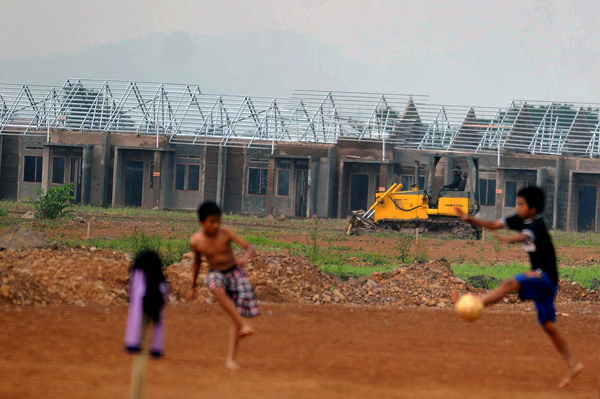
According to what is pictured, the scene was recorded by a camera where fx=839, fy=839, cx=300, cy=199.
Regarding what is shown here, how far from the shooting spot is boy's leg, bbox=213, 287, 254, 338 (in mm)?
7312

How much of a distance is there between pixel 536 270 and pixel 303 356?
254cm

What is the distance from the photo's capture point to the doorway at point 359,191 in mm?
41125

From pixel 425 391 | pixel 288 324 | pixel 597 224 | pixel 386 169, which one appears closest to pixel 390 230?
pixel 386 169

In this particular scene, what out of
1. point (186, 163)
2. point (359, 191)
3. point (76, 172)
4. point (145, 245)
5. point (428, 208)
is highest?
point (186, 163)

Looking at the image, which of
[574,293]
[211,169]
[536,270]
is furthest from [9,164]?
[536,270]

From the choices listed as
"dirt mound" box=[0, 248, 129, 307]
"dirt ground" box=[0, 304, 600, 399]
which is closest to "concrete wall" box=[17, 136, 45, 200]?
"dirt mound" box=[0, 248, 129, 307]

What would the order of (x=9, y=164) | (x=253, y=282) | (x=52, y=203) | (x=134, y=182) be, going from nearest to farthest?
(x=253, y=282)
(x=52, y=203)
(x=134, y=182)
(x=9, y=164)

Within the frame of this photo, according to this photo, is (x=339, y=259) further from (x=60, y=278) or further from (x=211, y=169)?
(x=211, y=169)

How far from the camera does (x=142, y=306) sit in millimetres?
5000

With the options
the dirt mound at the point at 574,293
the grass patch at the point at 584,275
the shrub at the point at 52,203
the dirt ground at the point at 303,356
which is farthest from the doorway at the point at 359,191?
the dirt ground at the point at 303,356

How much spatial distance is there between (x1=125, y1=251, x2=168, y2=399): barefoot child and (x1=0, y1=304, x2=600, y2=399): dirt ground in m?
1.35

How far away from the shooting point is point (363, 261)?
811 inches

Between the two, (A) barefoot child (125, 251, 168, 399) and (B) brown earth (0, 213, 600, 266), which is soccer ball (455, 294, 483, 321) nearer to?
(A) barefoot child (125, 251, 168, 399)

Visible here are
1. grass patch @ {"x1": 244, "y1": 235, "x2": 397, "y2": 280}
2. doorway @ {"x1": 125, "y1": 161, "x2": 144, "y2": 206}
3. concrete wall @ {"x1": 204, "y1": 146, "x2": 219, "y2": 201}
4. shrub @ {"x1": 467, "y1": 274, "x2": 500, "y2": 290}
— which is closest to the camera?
shrub @ {"x1": 467, "y1": 274, "x2": 500, "y2": 290}
